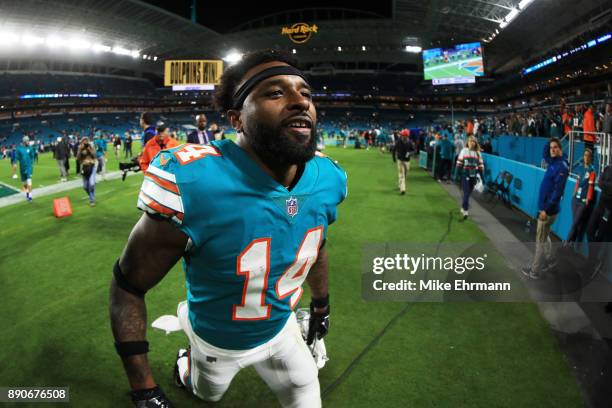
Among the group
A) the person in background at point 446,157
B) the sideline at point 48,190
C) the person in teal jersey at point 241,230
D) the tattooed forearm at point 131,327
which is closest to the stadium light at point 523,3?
the person in background at point 446,157

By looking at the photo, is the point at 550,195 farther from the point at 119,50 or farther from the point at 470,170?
the point at 119,50

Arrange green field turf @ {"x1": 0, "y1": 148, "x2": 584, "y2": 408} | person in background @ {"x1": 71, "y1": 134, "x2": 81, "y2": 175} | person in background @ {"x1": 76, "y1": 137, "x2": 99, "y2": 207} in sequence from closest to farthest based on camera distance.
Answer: green field turf @ {"x1": 0, "y1": 148, "x2": 584, "y2": 408}
person in background @ {"x1": 76, "y1": 137, "x2": 99, "y2": 207}
person in background @ {"x1": 71, "y1": 134, "x2": 81, "y2": 175}

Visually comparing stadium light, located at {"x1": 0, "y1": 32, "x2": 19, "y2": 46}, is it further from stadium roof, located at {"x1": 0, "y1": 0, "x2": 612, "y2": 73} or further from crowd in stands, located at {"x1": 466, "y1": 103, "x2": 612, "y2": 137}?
crowd in stands, located at {"x1": 466, "y1": 103, "x2": 612, "y2": 137}

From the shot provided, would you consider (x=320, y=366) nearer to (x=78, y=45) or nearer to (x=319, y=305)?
(x=319, y=305)

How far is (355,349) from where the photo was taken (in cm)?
398

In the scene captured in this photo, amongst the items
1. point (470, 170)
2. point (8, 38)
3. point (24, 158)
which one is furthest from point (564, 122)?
point (8, 38)

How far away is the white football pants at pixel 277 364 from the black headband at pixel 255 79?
1.18m

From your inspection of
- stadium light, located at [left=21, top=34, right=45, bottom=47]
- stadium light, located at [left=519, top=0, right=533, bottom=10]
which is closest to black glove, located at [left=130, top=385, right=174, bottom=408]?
stadium light, located at [left=519, top=0, right=533, bottom=10]

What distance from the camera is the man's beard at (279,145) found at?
1.51 m

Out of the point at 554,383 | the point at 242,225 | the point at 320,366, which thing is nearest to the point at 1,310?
the point at 320,366

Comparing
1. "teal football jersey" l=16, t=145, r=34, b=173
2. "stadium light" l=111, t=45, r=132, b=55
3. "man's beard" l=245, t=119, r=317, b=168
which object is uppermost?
"stadium light" l=111, t=45, r=132, b=55

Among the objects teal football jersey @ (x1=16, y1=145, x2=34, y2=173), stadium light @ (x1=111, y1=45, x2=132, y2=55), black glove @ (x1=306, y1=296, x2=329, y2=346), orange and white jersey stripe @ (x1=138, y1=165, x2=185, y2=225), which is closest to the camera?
orange and white jersey stripe @ (x1=138, y1=165, x2=185, y2=225)

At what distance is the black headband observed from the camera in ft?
5.21

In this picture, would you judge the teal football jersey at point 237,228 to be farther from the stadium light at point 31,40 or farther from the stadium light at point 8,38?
the stadium light at point 31,40
